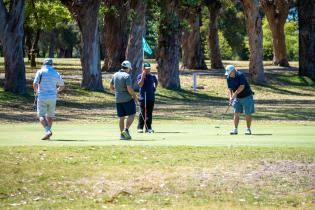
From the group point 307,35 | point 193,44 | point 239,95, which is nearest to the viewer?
point 239,95

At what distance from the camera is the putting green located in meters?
20.6

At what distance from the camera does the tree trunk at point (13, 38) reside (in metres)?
40.0

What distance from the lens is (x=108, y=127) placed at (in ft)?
90.5

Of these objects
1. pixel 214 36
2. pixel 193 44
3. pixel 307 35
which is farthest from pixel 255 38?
pixel 214 36

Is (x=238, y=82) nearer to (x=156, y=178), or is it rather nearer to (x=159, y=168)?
(x=159, y=168)

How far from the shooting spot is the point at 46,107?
2166 centimetres

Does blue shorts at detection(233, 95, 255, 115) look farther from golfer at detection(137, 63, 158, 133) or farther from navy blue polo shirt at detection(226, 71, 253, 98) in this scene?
golfer at detection(137, 63, 158, 133)

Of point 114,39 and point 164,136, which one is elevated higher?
point 114,39

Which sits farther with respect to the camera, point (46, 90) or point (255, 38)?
point (255, 38)

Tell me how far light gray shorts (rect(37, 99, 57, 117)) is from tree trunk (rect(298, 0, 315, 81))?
118ft

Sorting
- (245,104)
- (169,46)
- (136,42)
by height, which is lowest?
(245,104)

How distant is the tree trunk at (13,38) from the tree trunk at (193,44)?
746 inches

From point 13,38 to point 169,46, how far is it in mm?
10186

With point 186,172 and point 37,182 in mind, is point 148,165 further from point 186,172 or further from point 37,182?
point 37,182
